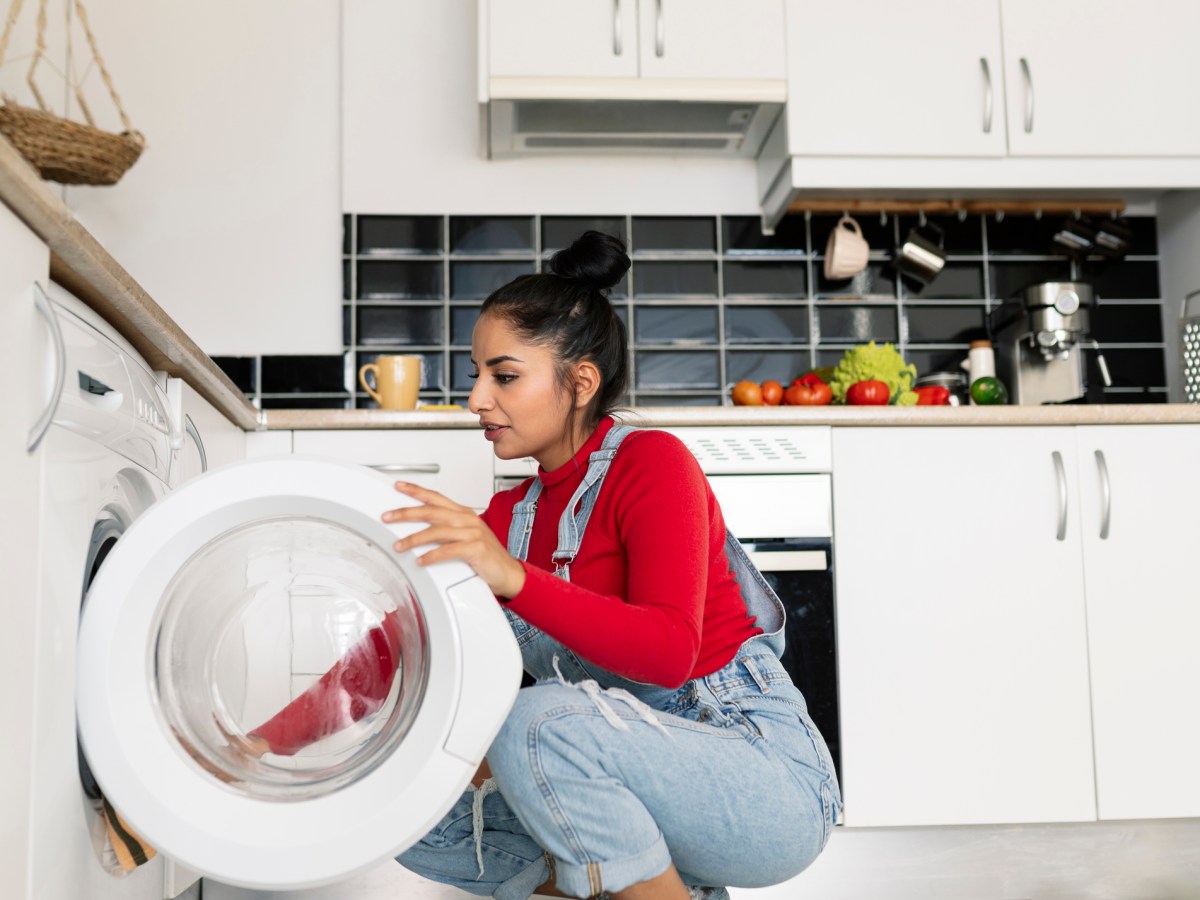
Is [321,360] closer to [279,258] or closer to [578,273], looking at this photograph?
[279,258]

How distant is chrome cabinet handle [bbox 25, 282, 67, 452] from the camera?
1.00 metres

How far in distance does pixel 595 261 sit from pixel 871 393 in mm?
1141

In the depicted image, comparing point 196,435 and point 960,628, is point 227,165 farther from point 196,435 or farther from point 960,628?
point 960,628

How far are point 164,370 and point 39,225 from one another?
565 millimetres

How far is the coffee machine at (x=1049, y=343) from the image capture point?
274 cm

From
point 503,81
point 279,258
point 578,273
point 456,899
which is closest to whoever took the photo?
point 578,273

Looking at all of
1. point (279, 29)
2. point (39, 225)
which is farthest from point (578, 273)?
point (279, 29)

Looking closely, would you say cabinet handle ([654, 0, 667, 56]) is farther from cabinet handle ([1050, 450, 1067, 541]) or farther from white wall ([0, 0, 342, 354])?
cabinet handle ([1050, 450, 1067, 541])

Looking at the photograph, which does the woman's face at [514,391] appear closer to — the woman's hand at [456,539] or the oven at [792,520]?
the woman's hand at [456,539]

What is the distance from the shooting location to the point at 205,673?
124cm

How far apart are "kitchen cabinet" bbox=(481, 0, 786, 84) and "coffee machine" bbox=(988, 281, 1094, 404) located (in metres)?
0.84

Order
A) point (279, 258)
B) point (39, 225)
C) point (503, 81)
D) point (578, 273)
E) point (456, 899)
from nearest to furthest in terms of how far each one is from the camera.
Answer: point (39, 225) → point (578, 273) → point (456, 899) → point (503, 81) → point (279, 258)

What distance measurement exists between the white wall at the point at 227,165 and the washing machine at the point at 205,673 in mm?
1590

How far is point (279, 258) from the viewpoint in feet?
9.16
